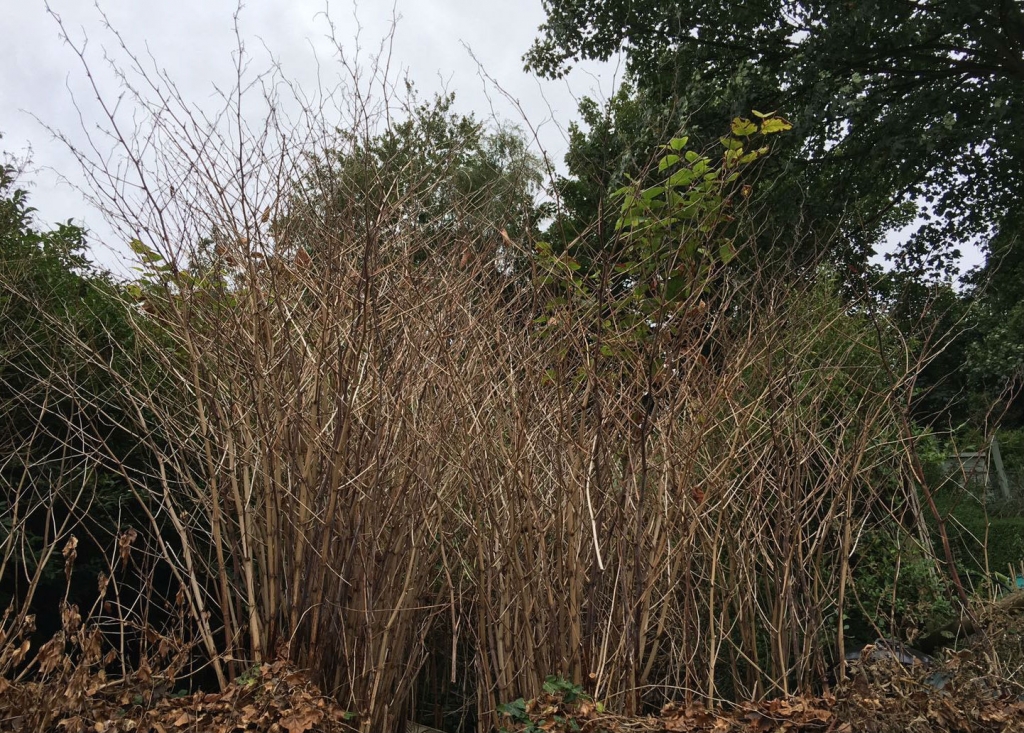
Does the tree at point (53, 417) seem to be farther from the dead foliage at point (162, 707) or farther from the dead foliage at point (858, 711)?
the dead foliage at point (858, 711)

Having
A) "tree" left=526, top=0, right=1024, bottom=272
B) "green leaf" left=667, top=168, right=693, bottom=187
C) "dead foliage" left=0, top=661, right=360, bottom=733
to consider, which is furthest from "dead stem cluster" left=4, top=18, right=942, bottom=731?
"tree" left=526, top=0, right=1024, bottom=272

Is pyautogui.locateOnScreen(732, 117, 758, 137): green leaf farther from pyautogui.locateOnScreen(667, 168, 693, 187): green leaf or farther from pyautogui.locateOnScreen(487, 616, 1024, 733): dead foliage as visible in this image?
pyautogui.locateOnScreen(487, 616, 1024, 733): dead foliage

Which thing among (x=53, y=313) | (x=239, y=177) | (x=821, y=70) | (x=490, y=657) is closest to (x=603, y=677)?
(x=490, y=657)

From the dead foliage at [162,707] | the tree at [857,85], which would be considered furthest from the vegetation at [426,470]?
the tree at [857,85]

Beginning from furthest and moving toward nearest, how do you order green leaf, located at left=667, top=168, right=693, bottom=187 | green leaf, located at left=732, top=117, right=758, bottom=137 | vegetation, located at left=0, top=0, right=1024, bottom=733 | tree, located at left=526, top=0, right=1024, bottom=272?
tree, located at left=526, top=0, right=1024, bottom=272 < green leaf, located at left=732, top=117, right=758, bottom=137 < green leaf, located at left=667, top=168, right=693, bottom=187 < vegetation, located at left=0, top=0, right=1024, bottom=733

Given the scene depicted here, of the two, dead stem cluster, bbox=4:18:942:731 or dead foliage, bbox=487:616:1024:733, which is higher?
dead stem cluster, bbox=4:18:942:731

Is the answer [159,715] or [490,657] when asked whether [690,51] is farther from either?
[159,715]

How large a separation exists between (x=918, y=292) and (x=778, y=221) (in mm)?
2192

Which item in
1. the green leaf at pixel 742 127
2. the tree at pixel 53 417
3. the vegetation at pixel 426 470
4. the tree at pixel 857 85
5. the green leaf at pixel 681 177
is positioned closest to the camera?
the vegetation at pixel 426 470

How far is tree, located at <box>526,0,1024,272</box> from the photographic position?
896 centimetres

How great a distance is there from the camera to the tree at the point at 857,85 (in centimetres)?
896

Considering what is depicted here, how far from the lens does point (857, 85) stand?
8672 millimetres

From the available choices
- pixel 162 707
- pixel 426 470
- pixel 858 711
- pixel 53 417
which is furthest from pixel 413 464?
pixel 53 417

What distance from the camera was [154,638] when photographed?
2.63m
